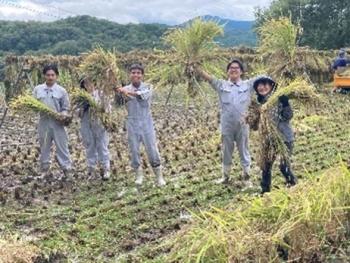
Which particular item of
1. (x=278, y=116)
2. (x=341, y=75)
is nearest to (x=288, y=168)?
(x=278, y=116)

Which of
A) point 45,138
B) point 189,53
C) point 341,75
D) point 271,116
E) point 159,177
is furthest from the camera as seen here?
point 341,75

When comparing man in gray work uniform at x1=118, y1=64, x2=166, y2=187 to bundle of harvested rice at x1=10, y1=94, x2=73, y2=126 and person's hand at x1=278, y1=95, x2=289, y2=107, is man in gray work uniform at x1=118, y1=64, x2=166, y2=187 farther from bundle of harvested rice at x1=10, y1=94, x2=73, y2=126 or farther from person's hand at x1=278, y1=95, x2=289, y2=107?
person's hand at x1=278, y1=95, x2=289, y2=107

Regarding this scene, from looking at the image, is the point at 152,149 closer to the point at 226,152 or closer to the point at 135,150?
the point at 135,150

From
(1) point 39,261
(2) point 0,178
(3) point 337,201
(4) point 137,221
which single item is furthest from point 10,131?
(3) point 337,201

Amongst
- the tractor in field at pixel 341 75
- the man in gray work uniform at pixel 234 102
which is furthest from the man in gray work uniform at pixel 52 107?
the tractor in field at pixel 341 75

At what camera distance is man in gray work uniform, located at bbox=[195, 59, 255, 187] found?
754cm

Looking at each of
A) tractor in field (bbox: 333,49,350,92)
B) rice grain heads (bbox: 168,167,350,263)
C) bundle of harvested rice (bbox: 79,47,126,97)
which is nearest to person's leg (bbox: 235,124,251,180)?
bundle of harvested rice (bbox: 79,47,126,97)

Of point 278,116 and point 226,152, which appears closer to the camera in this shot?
point 278,116

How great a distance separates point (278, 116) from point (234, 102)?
2.70 feet

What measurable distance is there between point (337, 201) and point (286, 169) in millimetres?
3396

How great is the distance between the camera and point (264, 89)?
7043mm

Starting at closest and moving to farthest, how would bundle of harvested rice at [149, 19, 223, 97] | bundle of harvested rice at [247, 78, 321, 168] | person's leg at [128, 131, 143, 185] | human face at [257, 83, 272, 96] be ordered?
1. bundle of harvested rice at [247, 78, 321, 168]
2. human face at [257, 83, 272, 96]
3. bundle of harvested rice at [149, 19, 223, 97]
4. person's leg at [128, 131, 143, 185]

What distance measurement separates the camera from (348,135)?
12.0 meters

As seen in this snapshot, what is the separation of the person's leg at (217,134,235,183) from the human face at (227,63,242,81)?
2.32 ft
